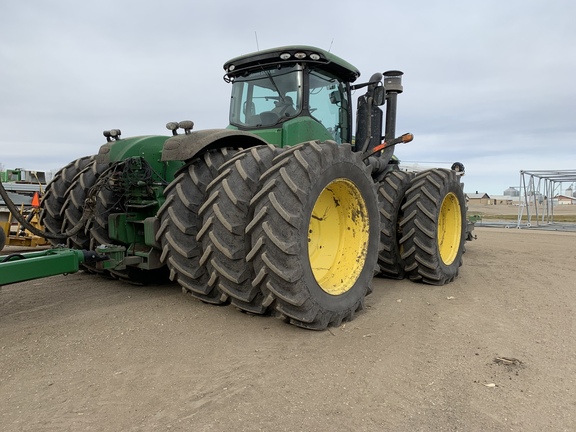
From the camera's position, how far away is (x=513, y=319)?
11.6 ft

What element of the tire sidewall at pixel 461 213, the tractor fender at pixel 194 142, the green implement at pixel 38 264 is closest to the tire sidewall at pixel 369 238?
the tractor fender at pixel 194 142

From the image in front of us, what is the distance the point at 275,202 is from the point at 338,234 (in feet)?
3.72

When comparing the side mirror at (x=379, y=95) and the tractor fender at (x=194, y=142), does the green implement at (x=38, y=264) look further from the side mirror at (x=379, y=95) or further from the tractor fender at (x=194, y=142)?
the side mirror at (x=379, y=95)

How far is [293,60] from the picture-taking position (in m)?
4.12

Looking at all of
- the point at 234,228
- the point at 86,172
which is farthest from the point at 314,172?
the point at 86,172

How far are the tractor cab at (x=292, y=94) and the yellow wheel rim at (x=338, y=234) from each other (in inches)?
31.5

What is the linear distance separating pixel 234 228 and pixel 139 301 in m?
1.38

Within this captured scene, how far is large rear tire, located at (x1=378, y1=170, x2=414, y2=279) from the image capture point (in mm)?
4746

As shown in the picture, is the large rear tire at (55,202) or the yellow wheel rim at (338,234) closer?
the yellow wheel rim at (338,234)

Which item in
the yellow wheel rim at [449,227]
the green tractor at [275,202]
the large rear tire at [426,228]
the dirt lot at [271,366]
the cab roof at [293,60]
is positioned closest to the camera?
the dirt lot at [271,366]

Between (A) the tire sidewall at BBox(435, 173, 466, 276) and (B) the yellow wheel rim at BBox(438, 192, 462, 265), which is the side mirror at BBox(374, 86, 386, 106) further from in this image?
(B) the yellow wheel rim at BBox(438, 192, 462, 265)

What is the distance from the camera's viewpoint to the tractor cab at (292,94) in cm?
414

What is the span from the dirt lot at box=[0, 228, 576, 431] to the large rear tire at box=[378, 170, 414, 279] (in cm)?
91

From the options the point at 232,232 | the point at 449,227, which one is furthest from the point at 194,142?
the point at 449,227
